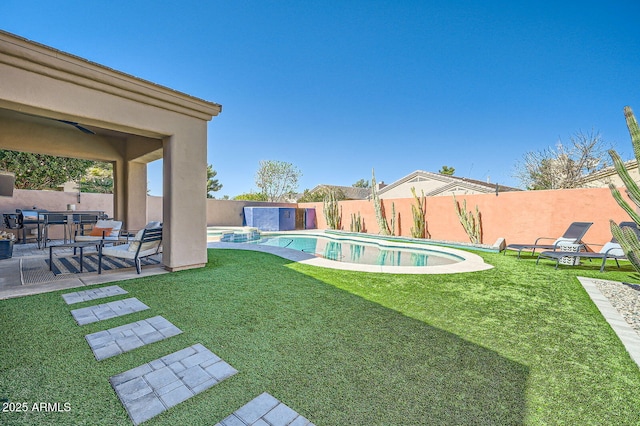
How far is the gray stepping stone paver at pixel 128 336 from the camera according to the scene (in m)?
2.76

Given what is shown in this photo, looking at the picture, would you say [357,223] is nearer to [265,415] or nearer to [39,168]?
[265,415]

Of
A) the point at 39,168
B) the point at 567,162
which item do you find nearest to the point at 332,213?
the point at 567,162

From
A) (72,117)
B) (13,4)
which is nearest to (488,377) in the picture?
(72,117)

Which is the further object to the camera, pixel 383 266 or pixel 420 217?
pixel 420 217

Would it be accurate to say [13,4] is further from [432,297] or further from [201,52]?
[432,297]

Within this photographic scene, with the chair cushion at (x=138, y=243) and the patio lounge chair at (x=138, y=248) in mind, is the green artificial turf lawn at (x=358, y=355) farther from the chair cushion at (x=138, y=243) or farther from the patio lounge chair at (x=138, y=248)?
the chair cushion at (x=138, y=243)

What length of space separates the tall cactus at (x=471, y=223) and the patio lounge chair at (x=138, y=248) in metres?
12.1

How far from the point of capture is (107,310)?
3771 millimetres

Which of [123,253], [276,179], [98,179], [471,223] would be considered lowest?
[123,253]

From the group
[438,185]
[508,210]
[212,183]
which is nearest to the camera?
[508,210]

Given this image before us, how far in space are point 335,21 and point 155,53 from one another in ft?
27.0

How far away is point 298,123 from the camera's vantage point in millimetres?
28125

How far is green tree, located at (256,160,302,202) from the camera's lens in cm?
3959

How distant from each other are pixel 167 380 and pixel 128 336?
3.78 feet
